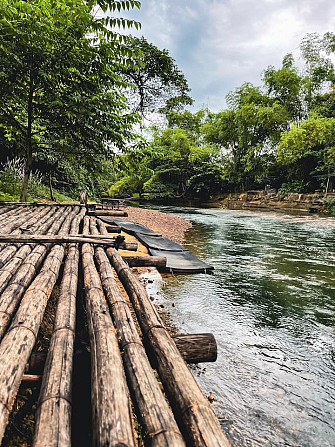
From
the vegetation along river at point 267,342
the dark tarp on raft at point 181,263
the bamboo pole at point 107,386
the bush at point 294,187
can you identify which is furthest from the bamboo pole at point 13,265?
the bush at point 294,187

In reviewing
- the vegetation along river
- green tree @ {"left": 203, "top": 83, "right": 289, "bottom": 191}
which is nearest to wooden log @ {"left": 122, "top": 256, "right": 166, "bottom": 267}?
the vegetation along river

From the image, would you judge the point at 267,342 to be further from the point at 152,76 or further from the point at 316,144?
the point at 316,144

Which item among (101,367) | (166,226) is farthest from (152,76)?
(101,367)

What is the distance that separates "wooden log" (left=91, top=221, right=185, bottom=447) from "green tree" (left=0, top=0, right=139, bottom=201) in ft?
13.7

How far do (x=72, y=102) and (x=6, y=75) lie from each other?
1232 millimetres

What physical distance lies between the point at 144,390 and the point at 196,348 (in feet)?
2.41

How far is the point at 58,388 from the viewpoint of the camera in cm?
108

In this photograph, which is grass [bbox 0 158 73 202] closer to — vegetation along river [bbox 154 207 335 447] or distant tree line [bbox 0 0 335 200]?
distant tree line [bbox 0 0 335 200]

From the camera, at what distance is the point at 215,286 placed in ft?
15.4

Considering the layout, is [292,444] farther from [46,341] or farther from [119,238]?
[119,238]

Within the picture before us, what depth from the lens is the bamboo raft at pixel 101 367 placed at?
92 cm

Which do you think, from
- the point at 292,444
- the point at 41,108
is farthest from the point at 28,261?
the point at 41,108

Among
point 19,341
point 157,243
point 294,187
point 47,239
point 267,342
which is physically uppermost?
point 294,187

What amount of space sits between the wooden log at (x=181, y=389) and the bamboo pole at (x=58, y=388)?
1.38ft
